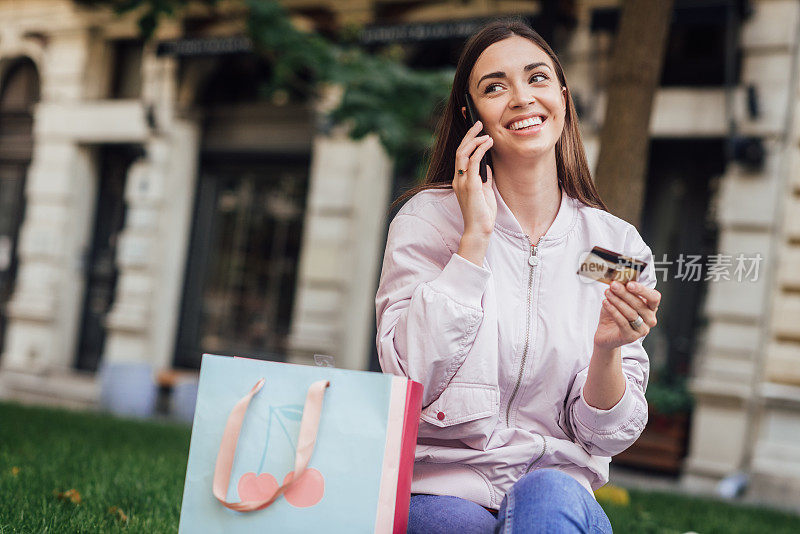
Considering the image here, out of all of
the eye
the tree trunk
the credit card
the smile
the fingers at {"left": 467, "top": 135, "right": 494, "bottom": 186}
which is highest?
the tree trunk

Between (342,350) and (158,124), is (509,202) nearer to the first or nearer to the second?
(342,350)

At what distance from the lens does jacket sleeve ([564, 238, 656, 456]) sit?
191cm

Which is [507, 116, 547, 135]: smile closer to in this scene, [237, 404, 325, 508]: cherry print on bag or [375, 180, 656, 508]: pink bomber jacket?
[375, 180, 656, 508]: pink bomber jacket

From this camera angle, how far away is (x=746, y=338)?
7.07 meters

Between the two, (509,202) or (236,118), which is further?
(236,118)

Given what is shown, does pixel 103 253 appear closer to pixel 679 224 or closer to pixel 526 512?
pixel 679 224

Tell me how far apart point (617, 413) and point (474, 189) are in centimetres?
60

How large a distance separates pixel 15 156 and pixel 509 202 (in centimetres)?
1150

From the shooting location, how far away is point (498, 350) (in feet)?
6.30

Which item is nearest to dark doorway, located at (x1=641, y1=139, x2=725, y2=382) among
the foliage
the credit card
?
the foliage

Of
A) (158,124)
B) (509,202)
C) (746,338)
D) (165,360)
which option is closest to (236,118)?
(158,124)

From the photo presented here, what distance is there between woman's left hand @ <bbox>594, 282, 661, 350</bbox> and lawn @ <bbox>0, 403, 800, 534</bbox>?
6.15 feet

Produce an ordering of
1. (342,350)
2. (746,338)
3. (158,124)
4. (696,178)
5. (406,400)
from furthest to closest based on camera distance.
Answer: (158,124) → (342,350) → (696,178) → (746,338) → (406,400)

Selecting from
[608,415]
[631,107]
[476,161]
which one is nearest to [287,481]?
[608,415]
